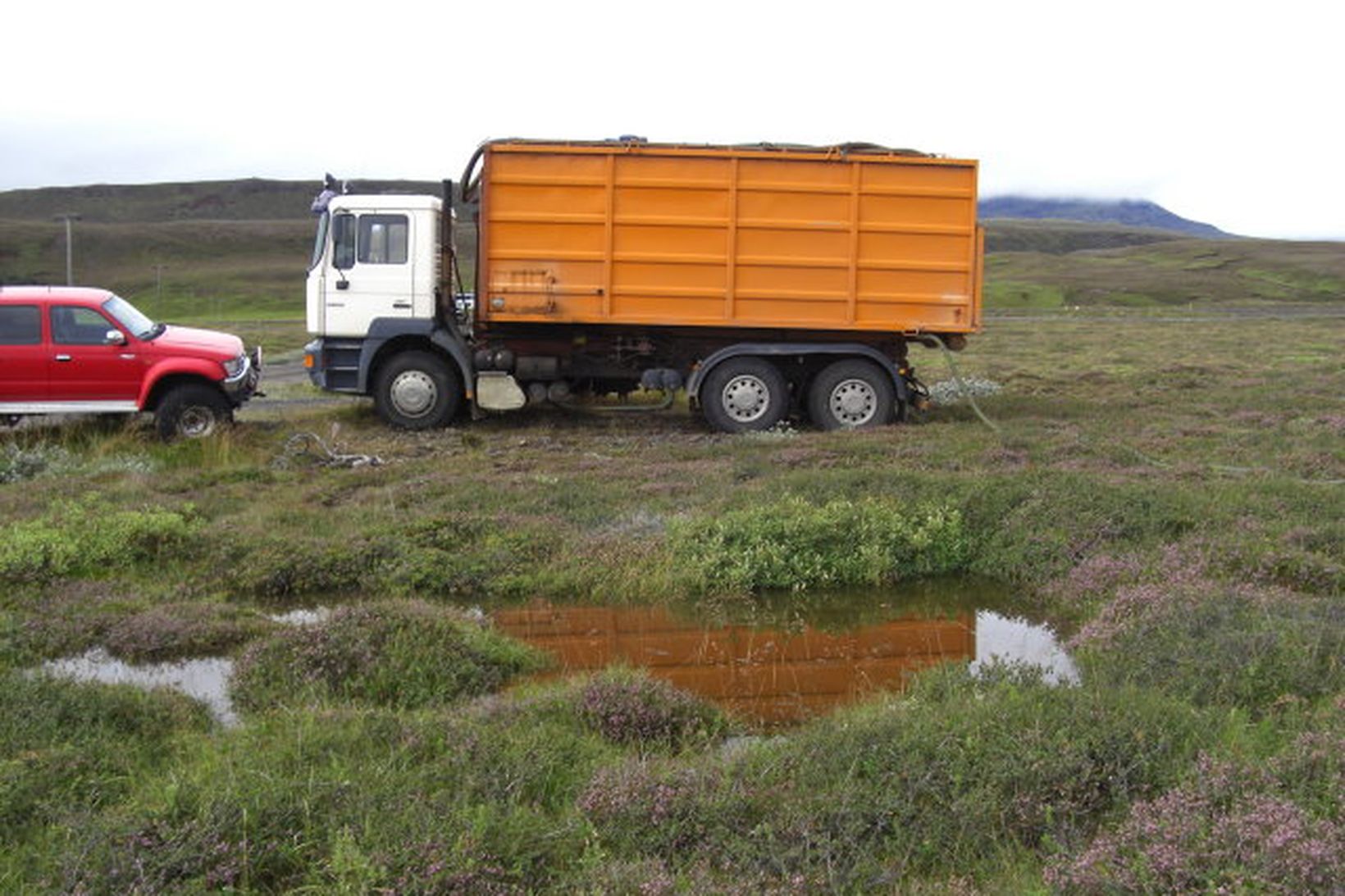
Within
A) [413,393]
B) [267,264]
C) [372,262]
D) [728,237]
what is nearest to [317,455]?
[413,393]

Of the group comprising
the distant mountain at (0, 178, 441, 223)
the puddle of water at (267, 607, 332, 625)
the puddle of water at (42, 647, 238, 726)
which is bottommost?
the puddle of water at (42, 647, 238, 726)

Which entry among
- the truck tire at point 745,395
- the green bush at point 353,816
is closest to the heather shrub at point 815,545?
the green bush at point 353,816

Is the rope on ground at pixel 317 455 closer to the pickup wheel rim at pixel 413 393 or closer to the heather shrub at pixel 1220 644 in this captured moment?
the pickup wheel rim at pixel 413 393

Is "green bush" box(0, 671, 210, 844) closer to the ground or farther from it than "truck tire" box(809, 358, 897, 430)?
closer to the ground

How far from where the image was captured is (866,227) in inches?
595

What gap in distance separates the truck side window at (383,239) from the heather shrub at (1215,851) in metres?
13.0

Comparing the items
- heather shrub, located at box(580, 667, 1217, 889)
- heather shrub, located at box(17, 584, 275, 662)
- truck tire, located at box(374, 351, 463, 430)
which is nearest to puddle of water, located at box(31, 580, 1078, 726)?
heather shrub, located at box(17, 584, 275, 662)

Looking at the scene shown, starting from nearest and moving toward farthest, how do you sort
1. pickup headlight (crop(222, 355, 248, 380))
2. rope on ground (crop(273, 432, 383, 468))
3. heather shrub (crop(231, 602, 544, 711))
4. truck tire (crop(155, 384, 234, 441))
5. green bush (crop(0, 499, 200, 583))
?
→ heather shrub (crop(231, 602, 544, 711)), green bush (crop(0, 499, 200, 583)), rope on ground (crop(273, 432, 383, 468)), truck tire (crop(155, 384, 234, 441)), pickup headlight (crop(222, 355, 248, 380))

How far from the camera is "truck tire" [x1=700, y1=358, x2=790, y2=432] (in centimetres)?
1553

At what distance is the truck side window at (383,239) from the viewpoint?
1556cm

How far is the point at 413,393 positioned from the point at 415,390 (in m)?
0.04

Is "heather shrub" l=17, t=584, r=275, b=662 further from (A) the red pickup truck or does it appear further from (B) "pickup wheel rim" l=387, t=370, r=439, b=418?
(B) "pickup wheel rim" l=387, t=370, r=439, b=418

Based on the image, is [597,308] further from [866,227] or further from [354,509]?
[354,509]

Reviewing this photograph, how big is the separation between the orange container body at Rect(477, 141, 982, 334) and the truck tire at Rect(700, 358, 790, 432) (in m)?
0.60
